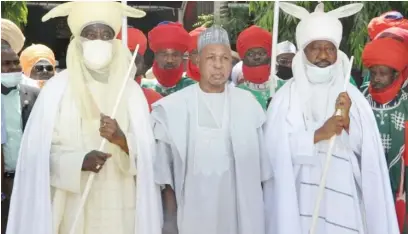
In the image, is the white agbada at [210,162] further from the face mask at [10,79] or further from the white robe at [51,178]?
the face mask at [10,79]

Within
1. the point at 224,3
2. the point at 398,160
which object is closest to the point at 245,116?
the point at 398,160

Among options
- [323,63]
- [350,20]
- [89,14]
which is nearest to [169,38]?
[89,14]

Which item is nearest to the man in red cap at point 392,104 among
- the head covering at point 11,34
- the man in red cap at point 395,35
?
the man in red cap at point 395,35

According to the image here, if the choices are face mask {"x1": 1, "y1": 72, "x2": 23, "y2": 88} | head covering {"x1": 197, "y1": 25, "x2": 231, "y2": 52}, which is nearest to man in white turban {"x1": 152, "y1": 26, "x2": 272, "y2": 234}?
head covering {"x1": 197, "y1": 25, "x2": 231, "y2": 52}

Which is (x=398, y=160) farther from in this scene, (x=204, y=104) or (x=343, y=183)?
(x=204, y=104)

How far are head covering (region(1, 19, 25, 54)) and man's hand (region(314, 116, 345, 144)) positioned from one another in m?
2.38

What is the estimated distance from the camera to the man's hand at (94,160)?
4008 mm

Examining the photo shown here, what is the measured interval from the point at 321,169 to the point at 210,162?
2.25 feet

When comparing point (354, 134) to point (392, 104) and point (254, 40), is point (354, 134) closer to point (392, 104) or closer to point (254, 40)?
point (392, 104)

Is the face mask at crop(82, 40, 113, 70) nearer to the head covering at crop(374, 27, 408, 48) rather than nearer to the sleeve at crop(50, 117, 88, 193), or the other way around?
the sleeve at crop(50, 117, 88, 193)

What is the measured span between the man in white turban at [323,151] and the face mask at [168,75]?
4.17 feet

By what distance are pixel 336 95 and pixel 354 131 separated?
0.81 ft

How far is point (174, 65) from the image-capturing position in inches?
221

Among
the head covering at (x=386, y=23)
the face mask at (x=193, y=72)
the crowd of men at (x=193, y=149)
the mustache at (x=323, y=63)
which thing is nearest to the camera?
the crowd of men at (x=193, y=149)
